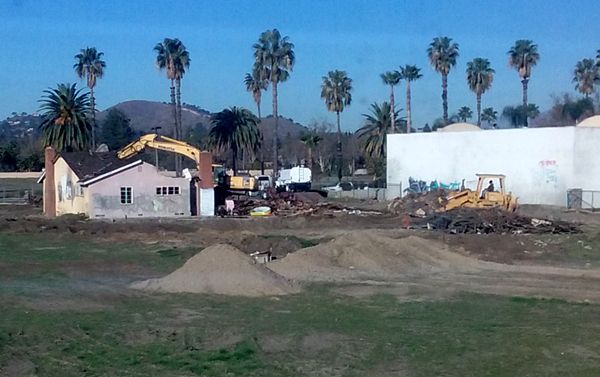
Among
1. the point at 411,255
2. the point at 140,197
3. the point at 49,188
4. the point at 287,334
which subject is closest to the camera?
the point at 287,334

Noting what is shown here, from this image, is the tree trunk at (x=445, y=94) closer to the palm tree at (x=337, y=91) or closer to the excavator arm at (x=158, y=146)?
the palm tree at (x=337, y=91)

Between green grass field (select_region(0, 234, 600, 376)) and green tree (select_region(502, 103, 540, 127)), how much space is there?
290 feet

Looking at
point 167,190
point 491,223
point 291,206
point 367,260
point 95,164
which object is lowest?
point 367,260

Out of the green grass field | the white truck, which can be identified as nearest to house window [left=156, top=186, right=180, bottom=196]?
the white truck

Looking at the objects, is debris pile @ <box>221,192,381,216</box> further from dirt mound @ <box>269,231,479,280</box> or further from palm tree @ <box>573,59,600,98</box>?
palm tree @ <box>573,59,600,98</box>

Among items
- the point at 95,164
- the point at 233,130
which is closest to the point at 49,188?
the point at 95,164

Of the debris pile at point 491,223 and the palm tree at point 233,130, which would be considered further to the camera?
the palm tree at point 233,130

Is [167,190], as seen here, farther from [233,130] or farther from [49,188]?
[233,130]

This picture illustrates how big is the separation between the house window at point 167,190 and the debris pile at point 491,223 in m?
20.3

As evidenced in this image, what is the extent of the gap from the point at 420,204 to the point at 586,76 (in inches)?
2777

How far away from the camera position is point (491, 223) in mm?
45344

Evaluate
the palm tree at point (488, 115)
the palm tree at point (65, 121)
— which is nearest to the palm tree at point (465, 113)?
the palm tree at point (488, 115)

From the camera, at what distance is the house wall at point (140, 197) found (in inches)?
2335

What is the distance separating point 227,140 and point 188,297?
73698 mm
